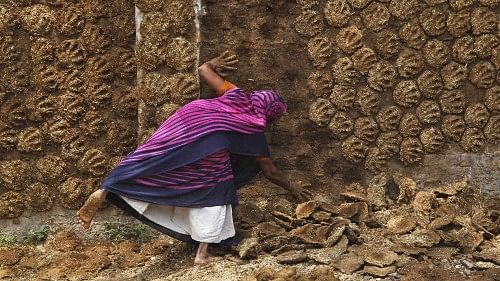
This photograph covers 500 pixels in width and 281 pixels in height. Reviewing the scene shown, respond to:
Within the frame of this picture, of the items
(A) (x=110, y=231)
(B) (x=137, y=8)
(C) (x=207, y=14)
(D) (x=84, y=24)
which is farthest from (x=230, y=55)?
(A) (x=110, y=231)

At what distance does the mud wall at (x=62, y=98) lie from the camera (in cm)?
504

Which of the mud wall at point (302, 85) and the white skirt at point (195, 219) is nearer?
the white skirt at point (195, 219)

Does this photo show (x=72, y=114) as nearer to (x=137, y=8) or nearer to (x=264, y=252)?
(x=137, y=8)

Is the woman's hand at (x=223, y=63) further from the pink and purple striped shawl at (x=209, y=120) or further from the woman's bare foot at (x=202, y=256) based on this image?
the woman's bare foot at (x=202, y=256)

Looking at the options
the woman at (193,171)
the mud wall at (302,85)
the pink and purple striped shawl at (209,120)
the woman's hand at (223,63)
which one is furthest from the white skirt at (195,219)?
the woman's hand at (223,63)

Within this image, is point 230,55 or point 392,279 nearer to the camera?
→ point 392,279

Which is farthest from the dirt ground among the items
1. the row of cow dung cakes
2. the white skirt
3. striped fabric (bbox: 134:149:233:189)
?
striped fabric (bbox: 134:149:233:189)

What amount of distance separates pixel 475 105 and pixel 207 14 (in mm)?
1909

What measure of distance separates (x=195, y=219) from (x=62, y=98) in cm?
138

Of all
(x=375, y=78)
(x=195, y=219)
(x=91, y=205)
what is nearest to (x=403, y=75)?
(x=375, y=78)

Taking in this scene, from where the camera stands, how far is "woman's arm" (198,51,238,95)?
186 inches

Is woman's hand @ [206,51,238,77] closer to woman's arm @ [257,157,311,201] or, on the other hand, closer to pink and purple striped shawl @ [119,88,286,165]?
pink and purple striped shawl @ [119,88,286,165]

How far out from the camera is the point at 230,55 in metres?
4.86

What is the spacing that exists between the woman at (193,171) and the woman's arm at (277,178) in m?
0.17
